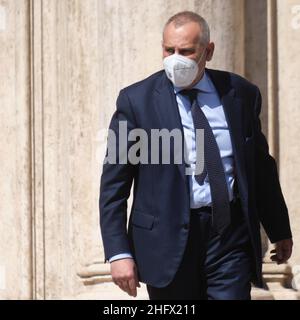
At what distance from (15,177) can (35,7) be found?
105 cm

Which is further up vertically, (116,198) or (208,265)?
(116,198)

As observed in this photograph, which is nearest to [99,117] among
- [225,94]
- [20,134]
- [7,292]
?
[20,134]

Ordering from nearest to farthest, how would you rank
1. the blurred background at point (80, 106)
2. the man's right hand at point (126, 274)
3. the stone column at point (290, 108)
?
1. the man's right hand at point (126, 274)
2. the blurred background at point (80, 106)
3. the stone column at point (290, 108)

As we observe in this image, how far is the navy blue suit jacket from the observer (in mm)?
5203

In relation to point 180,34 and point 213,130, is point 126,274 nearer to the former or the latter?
point 213,130

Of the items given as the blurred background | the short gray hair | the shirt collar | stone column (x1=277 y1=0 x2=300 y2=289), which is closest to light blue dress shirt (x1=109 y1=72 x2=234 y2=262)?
the shirt collar

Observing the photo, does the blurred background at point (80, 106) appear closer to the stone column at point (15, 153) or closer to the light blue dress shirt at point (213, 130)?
the stone column at point (15, 153)

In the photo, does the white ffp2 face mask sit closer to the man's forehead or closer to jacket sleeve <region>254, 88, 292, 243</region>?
the man's forehead

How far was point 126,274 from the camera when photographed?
5117 mm

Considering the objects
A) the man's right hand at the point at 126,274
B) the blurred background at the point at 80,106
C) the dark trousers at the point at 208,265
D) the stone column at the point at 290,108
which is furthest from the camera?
the stone column at the point at 290,108

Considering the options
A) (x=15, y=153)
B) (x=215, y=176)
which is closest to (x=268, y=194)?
(x=215, y=176)

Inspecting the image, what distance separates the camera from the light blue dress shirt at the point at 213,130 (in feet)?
17.2

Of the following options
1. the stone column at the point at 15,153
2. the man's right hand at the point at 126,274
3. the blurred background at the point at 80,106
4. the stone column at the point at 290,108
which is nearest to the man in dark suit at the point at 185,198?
the man's right hand at the point at 126,274

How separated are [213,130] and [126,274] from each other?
681 mm
